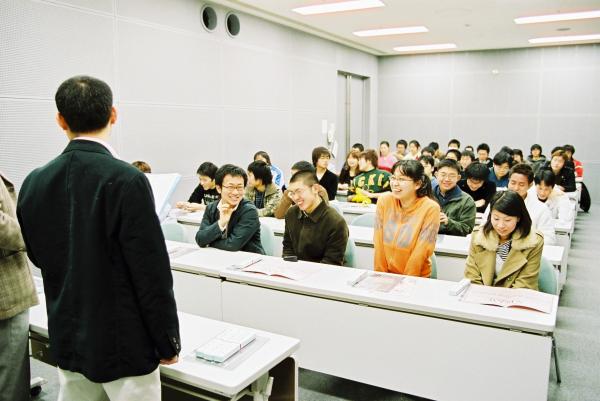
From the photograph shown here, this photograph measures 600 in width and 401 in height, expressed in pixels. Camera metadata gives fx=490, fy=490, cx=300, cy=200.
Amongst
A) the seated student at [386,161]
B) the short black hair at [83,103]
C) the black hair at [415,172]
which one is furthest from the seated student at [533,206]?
the seated student at [386,161]

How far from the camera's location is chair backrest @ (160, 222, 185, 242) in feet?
13.3

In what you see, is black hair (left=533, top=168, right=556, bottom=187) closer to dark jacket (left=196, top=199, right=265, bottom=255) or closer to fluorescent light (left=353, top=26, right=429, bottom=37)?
dark jacket (left=196, top=199, right=265, bottom=255)

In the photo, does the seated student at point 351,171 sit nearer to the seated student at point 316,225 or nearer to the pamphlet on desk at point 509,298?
the seated student at point 316,225

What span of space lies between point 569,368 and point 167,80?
502cm

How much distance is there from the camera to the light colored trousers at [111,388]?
155 cm

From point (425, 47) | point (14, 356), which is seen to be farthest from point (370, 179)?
point (425, 47)

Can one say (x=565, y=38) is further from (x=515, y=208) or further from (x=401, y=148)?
(x=515, y=208)

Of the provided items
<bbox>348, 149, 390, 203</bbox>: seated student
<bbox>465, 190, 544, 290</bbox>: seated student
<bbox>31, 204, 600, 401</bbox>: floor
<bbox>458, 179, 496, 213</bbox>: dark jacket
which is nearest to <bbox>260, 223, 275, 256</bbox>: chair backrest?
<bbox>31, 204, 600, 401</bbox>: floor

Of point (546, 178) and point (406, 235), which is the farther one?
point (546, 178)

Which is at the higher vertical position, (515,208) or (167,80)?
(167,80)

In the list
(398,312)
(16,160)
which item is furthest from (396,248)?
(16,160)

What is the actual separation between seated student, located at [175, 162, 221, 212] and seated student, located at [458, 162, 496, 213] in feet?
8.84

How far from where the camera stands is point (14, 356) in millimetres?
2139

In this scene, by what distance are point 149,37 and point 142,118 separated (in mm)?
937
